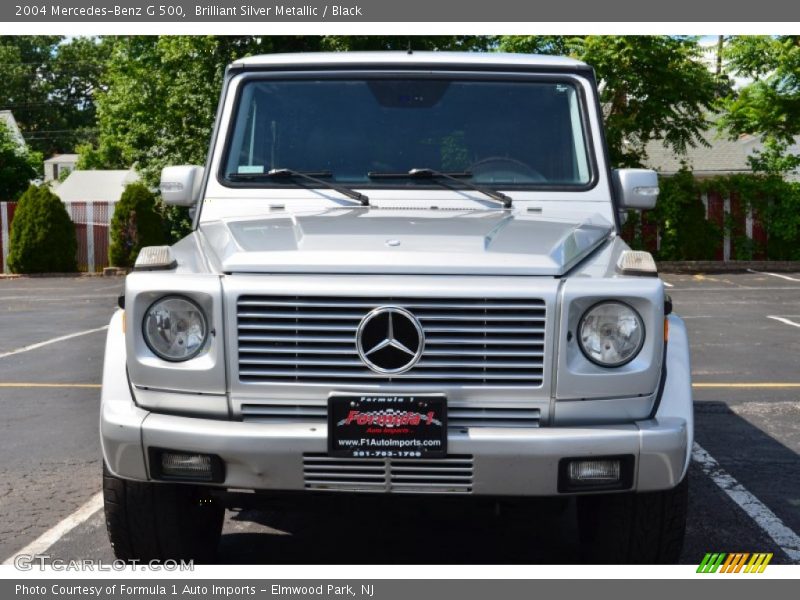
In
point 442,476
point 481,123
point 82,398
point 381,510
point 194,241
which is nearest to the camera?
point 442,476

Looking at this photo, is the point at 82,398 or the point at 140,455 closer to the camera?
the point at 140,455

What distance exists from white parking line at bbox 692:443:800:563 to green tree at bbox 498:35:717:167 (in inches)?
738

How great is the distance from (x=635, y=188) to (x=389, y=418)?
1.95m

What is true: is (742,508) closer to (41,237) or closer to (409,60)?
(409,60)

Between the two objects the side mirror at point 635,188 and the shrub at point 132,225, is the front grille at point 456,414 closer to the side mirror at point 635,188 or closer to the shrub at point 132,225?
the side mirror at point 635,188

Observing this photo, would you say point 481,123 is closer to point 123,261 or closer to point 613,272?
point 613,272

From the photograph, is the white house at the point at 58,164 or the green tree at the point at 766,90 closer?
the green tree at the point at 766,90

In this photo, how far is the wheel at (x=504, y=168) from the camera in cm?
514

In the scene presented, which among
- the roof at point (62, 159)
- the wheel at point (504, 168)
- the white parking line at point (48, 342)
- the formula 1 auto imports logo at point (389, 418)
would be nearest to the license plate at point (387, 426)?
the formula 1 auto imports logo at point (389, 418)

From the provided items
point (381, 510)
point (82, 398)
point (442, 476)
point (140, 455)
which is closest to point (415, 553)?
point (381, 510)

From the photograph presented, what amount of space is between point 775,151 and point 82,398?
21.8m

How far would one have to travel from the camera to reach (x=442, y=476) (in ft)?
12.7

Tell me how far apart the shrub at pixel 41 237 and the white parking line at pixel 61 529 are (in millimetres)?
22052

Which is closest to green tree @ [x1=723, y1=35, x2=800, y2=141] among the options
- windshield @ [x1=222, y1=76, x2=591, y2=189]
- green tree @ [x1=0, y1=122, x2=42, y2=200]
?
windshield @ [x1=222, y1=76, x2=591, y2=189]
